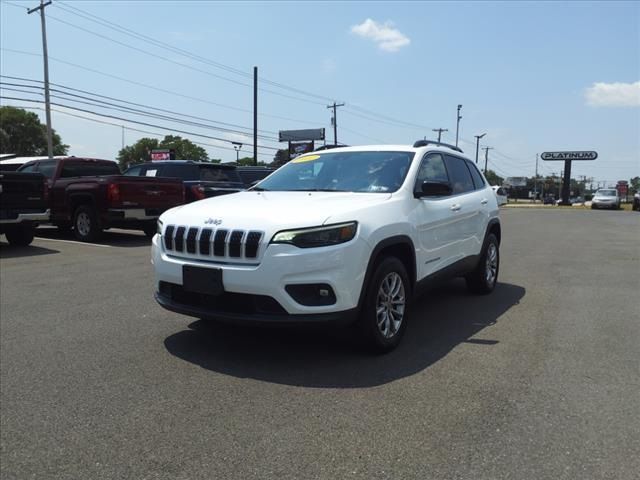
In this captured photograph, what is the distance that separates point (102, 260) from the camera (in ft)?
30.2

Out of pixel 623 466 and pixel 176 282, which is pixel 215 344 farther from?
pixel 623 466

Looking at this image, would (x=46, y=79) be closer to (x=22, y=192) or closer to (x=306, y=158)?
(x=22, y=192)

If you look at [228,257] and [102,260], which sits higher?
[228,257]

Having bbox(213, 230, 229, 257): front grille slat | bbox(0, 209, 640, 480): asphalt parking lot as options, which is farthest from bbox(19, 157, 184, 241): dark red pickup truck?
bbox(213, 230, 229, 257): front grille slat

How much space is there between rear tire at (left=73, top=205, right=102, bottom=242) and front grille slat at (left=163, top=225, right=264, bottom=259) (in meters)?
8.11

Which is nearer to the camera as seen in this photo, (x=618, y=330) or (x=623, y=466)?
(x=623, y=466)

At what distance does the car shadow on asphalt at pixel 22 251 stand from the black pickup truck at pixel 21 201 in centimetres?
38

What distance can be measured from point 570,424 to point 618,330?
95.1 inches

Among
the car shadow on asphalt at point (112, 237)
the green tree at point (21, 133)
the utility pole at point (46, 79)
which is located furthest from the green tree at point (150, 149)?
the car shadow on asphalt at point (112, 237)

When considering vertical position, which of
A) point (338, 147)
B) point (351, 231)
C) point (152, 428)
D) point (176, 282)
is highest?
point (338, 147)

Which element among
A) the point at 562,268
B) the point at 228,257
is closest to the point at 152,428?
the point at 228,257

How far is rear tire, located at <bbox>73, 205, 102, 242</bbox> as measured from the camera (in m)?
11.5

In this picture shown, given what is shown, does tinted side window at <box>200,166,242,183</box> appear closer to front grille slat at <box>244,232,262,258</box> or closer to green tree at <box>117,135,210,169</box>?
front grille slat at <box>244,232,262,258</box>

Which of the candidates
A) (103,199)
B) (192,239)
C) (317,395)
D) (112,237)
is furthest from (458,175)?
(112,237)
